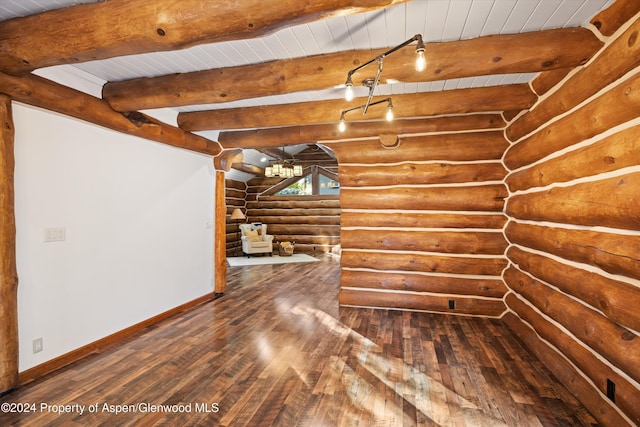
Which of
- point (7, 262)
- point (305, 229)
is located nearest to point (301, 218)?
point (305, 229)

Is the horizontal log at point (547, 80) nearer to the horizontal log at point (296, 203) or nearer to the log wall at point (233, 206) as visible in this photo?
the horizontal log at point (296, 203)

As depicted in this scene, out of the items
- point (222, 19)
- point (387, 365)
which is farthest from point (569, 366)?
point (222, 19)

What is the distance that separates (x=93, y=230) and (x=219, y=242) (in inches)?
92.7

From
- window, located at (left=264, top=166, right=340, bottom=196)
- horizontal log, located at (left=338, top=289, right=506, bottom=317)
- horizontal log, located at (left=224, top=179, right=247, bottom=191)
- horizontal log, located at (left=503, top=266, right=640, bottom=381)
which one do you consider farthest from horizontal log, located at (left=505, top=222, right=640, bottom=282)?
horizontal log, located at (left=224, top=179, right=247, bottom=191)

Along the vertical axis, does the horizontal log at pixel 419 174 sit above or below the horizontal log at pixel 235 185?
below

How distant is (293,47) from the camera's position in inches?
106

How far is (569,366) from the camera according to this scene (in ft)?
8.65

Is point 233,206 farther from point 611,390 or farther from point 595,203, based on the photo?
point 611,390

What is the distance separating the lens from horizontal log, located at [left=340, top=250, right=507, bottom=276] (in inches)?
173

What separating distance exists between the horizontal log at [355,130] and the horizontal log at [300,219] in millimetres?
5917

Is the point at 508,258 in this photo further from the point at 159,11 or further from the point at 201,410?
the point at 159,11

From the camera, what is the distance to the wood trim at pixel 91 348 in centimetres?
281

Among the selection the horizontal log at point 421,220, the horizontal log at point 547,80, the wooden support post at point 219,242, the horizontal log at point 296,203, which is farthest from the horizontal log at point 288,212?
the horizontal log at point 547,80

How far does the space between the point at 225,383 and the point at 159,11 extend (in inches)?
113
